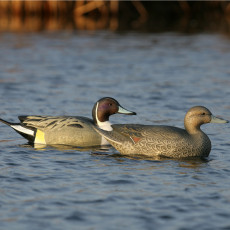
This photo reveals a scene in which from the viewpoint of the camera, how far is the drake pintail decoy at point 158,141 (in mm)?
9688

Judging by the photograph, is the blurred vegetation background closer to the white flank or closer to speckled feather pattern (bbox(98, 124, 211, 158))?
the white flank

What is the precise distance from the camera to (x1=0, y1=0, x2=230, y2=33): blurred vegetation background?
30969 millimetres

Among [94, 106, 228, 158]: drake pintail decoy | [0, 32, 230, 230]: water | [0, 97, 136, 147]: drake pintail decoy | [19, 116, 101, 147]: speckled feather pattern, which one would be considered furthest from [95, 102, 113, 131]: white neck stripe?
[94, 106, 228, 158]: drake pintail decoy

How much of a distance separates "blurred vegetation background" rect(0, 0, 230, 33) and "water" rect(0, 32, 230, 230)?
15.4 feet

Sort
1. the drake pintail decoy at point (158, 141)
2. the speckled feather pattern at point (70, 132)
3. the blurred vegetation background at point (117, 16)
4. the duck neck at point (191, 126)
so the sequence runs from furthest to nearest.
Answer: the blurred vegetation background at point (117, 16)
the speckled feather pattern at point (70, 132)
the duck neck at point (191, 126)
the drake pintail decoy at point (158, 141)

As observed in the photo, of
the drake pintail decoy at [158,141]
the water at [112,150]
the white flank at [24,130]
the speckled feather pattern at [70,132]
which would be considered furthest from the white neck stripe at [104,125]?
the white flank at [24,130]

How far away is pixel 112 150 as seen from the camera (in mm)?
10328

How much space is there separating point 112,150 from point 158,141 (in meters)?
0.94

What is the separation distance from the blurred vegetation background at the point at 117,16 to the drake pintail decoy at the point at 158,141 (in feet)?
62.4

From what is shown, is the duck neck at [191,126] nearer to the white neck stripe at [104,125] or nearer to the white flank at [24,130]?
the white neck stripe at [104,125]

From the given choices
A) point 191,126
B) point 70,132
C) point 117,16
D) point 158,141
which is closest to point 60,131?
point 70,132

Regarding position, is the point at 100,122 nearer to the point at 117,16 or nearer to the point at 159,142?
the point at 159,142

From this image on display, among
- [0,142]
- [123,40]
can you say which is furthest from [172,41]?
[0,142]

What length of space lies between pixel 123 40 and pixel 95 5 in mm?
8662
